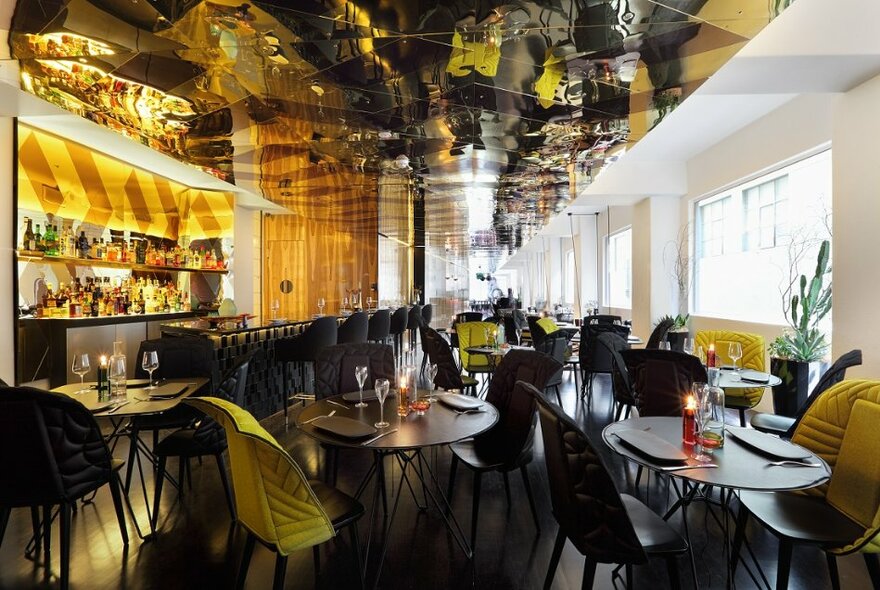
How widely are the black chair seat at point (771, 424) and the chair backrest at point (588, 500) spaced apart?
7.02 ft

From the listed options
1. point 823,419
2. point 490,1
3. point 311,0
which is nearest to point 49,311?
point 311,0

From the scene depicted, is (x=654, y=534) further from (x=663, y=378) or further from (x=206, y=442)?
(x=206, y=442)

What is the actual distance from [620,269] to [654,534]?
1007 centimetres

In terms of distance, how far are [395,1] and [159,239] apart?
20.6ft

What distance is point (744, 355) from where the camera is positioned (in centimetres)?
452

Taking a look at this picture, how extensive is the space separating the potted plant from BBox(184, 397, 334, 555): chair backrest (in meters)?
4.70

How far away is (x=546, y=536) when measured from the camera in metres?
2.73

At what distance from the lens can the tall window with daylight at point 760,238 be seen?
5.11 meters

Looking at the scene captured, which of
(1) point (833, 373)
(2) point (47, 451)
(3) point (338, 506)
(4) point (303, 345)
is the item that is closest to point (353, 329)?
(4) point (303, 345)

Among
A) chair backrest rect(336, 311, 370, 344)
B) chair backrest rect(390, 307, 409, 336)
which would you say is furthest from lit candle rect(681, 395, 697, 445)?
chair backrest rect(390, 307, 409, 336)

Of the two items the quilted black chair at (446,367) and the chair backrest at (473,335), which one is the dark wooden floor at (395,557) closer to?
the quilted black chair at (446,367)

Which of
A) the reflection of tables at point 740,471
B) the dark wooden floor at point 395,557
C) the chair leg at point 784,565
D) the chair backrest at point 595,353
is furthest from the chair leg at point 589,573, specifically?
the chair backrest at point 595,353

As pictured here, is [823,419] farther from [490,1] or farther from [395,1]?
[395,1]

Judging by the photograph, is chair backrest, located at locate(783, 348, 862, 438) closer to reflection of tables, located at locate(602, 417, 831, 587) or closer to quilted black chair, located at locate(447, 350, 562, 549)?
reflection of tables, located at locate(602, 417, 831, 587)
